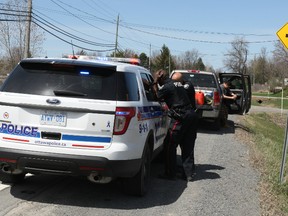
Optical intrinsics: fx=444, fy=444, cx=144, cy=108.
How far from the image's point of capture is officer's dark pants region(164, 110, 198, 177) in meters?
7.45

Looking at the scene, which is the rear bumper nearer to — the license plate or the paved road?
the license plate

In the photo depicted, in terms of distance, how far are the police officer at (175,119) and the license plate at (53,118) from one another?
2.31 metres

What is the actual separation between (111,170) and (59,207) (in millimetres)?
853

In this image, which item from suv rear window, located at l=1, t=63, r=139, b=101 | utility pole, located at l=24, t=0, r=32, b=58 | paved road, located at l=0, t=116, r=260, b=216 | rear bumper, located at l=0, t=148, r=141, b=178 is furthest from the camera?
utility pole, located at l=24, t=0, r=32, b=58

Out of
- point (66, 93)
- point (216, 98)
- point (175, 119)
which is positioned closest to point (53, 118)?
point (66, 93)

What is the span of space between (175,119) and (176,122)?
6 cm

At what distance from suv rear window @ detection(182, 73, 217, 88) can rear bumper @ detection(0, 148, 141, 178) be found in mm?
9941

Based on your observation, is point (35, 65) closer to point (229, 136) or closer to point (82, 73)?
point (82, 73)

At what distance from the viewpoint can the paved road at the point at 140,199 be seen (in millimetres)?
5516

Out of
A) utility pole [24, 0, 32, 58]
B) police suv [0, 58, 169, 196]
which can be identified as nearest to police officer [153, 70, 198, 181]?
police suv [0, 58, 169, 196]

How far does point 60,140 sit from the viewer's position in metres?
5.28

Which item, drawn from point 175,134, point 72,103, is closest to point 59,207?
point 72,103

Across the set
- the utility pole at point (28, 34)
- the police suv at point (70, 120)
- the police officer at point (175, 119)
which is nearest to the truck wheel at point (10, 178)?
the police suv at point (70, 120)

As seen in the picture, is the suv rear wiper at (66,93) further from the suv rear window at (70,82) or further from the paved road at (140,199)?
the paved road at (140,199)
